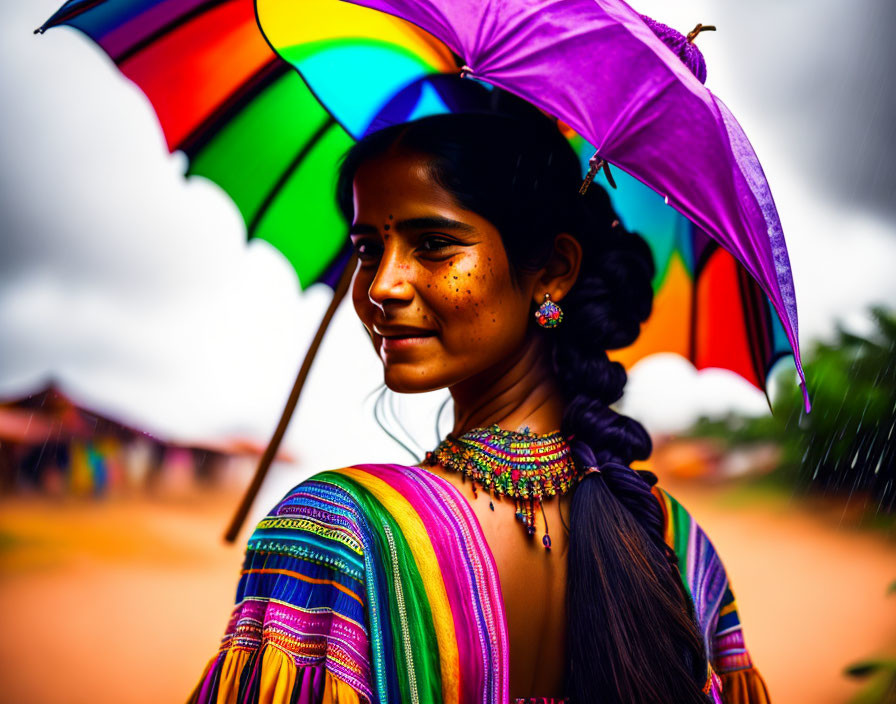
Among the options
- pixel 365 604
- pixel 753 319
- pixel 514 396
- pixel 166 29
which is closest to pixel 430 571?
pixel 365 604

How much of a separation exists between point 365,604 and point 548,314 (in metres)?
0.68

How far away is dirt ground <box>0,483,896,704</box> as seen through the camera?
4.50 metres

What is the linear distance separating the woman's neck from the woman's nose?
10.0 inches

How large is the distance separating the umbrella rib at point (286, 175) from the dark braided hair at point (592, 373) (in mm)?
414

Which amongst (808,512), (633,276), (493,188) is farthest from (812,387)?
(493,188)

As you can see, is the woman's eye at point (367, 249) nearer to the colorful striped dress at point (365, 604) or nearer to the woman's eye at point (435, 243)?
the woman's eye at point (435, 243)

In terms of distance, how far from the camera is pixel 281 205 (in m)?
2.21

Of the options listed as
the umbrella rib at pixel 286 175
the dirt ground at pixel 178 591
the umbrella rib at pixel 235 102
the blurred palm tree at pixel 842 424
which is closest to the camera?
the umbrella rib at pixel 235 102

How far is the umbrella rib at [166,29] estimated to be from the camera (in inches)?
70.6

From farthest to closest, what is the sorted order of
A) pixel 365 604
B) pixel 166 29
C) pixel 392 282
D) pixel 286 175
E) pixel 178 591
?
pixel 178 591 → pixel 286 175 → pixel 166 29 → pixel 392 282 → pixel 365 604

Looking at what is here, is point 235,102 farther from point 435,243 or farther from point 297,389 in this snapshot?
point 435,243

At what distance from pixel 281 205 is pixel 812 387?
4.36 metres

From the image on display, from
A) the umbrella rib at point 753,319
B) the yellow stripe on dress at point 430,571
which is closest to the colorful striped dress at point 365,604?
the yellow stripe on dress at point 430,571

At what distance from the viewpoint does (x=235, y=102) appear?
6.63 feet
